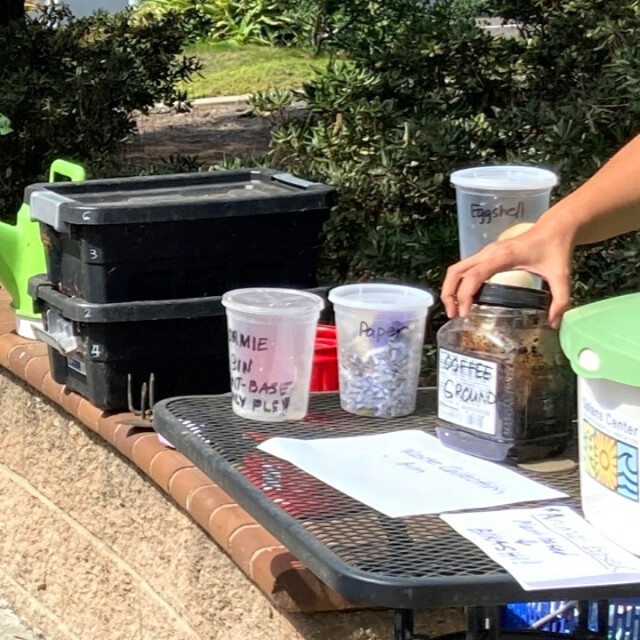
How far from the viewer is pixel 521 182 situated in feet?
9.09

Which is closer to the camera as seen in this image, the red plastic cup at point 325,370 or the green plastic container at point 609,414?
the green plastic container at point 609,414

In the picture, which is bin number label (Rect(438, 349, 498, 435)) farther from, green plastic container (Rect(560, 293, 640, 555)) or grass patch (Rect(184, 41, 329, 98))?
grass patch (Rect(184, 41, 329, 98))

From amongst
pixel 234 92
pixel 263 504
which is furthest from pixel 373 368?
pixel 234 92

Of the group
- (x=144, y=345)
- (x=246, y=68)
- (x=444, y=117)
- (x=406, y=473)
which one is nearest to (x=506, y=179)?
(x=406, y=473)

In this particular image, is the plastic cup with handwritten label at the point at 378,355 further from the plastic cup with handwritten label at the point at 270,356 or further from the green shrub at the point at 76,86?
the green shrub at the point at 76,86

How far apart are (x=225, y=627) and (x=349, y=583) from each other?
149 cm

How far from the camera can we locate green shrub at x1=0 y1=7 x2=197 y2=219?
22.4ft

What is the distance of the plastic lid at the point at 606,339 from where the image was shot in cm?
165

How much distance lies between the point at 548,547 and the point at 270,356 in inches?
32.2

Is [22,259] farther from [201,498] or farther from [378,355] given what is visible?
[378,355]

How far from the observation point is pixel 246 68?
1447cm

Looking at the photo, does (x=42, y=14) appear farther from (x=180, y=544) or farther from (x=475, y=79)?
(x=180, y=544)

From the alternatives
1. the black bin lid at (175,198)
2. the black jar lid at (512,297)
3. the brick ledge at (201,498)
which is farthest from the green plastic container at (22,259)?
the black jar lid at (512,297)

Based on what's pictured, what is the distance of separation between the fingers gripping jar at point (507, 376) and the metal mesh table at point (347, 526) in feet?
0.22
